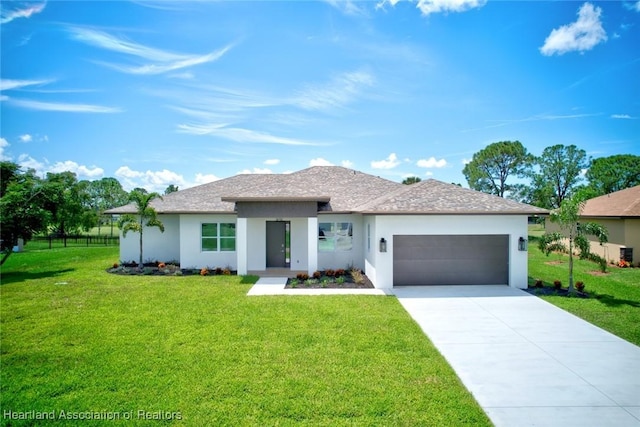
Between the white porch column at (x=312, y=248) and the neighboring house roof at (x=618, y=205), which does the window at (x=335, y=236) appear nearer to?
the white porch column at (x=312, y=248)

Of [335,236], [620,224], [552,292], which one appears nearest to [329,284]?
[335,236]

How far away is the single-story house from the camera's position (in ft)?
54.3

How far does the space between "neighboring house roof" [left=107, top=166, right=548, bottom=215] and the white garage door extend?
1247 millimetres

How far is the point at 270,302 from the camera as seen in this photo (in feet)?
32.3

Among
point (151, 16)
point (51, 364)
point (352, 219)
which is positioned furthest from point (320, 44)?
point (51, 364)

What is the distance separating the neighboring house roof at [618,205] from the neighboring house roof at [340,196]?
8335mm

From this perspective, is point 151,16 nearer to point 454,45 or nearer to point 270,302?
point 270,302

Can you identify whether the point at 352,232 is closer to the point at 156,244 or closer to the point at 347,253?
the point at 347,253

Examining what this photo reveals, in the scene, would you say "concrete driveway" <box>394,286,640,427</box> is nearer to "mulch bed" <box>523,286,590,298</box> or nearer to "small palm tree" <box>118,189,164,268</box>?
"mulch bed" <box>523,286,590,298</box>

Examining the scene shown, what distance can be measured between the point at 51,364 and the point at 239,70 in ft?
39.6

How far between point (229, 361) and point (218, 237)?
10084mm

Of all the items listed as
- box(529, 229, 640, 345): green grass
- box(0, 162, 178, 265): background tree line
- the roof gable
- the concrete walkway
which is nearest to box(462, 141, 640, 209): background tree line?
box(529, 229, 640, 345): green grass

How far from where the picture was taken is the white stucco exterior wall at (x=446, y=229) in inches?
460


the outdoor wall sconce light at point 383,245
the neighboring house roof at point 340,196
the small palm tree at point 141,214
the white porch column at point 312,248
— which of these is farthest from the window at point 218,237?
the outdoor wall sconce light at point 383,245
